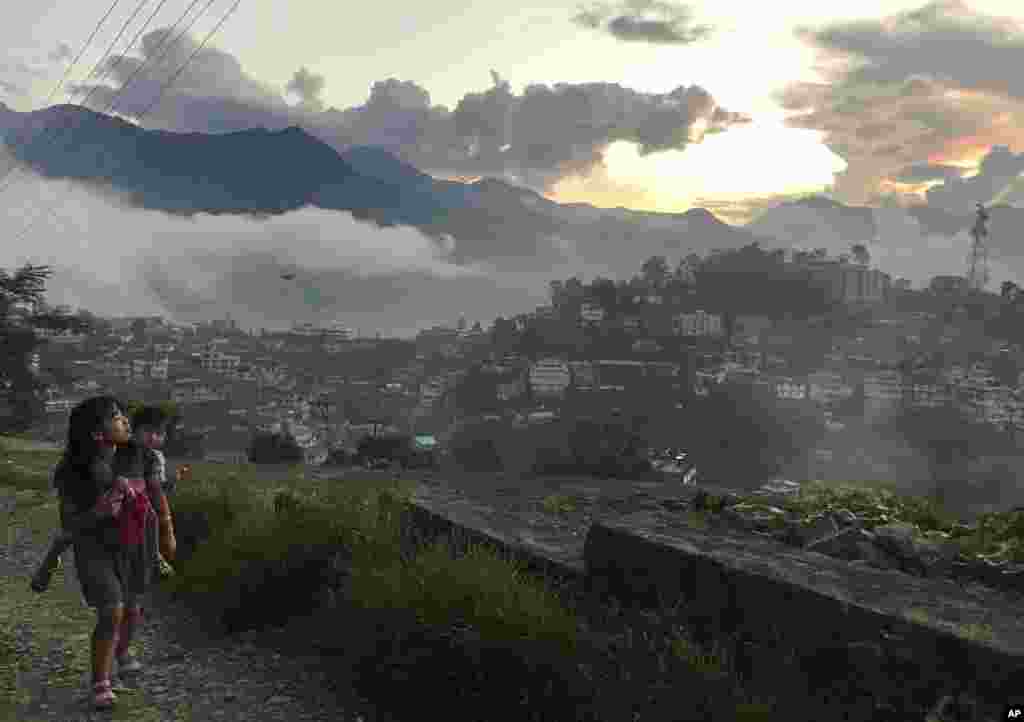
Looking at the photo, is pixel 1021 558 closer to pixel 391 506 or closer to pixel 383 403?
pixel 391 506

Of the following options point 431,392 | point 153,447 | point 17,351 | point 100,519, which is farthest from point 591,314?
point 100,519

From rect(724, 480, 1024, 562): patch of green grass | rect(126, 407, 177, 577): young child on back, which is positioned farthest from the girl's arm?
rect(724, 480, 1024, 562): patch of green grass

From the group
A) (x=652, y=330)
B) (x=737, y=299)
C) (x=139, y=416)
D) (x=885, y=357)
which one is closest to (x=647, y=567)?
(x=139, y=416)

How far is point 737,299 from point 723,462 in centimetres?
4478

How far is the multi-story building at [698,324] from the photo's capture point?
71.4m

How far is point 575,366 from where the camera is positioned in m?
61.2

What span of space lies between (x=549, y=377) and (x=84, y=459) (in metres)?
57.3

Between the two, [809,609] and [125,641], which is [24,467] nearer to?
[125,641]

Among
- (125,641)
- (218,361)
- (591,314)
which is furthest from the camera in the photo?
(591,314)

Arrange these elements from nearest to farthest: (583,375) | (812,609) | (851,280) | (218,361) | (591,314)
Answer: (812,609) < (583,375) < (218,361) < (591,314) < (851,280)

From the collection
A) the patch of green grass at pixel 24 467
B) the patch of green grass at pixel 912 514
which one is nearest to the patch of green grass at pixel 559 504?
the patch of green grass at pixel 912 514

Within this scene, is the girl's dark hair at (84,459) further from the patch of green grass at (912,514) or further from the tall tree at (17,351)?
the tall tree at (17,351)

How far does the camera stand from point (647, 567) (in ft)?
11.6

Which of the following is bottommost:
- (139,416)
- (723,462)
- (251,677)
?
(723,462)
